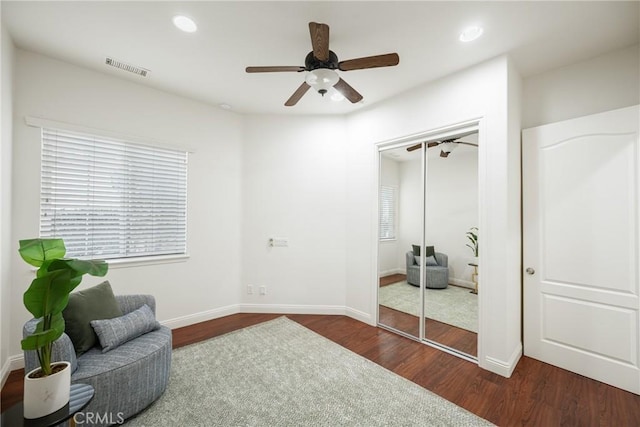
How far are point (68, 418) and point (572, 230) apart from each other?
153 inches

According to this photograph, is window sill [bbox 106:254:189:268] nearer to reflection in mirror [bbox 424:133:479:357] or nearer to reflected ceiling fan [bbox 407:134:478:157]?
reflection in mirror [bbox 424:133:479:357]

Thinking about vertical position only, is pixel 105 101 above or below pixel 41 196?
above

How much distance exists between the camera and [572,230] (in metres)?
2.44

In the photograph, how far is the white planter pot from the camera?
126 cm

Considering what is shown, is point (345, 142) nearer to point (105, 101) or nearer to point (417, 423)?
point (105, 101)

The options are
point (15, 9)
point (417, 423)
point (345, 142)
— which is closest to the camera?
point (417, 423)

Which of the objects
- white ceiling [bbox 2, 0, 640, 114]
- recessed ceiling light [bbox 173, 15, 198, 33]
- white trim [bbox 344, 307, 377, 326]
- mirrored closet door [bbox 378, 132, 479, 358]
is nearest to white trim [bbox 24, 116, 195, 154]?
white ceiling [bbox 2, 0, 640, 114]

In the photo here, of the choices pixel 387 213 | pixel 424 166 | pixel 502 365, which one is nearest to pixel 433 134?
pixel 424 166

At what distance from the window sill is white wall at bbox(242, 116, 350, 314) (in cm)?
89

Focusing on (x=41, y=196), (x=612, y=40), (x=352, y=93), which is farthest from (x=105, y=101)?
(x=612, y=40)

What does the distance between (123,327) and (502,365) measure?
322cm

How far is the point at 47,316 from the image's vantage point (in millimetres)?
1363

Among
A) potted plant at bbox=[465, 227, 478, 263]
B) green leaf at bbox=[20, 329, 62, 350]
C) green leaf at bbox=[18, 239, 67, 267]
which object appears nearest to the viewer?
green leaf at bbox=[20, 329, 62, 350]

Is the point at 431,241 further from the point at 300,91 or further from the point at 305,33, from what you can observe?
the point at 305,33
